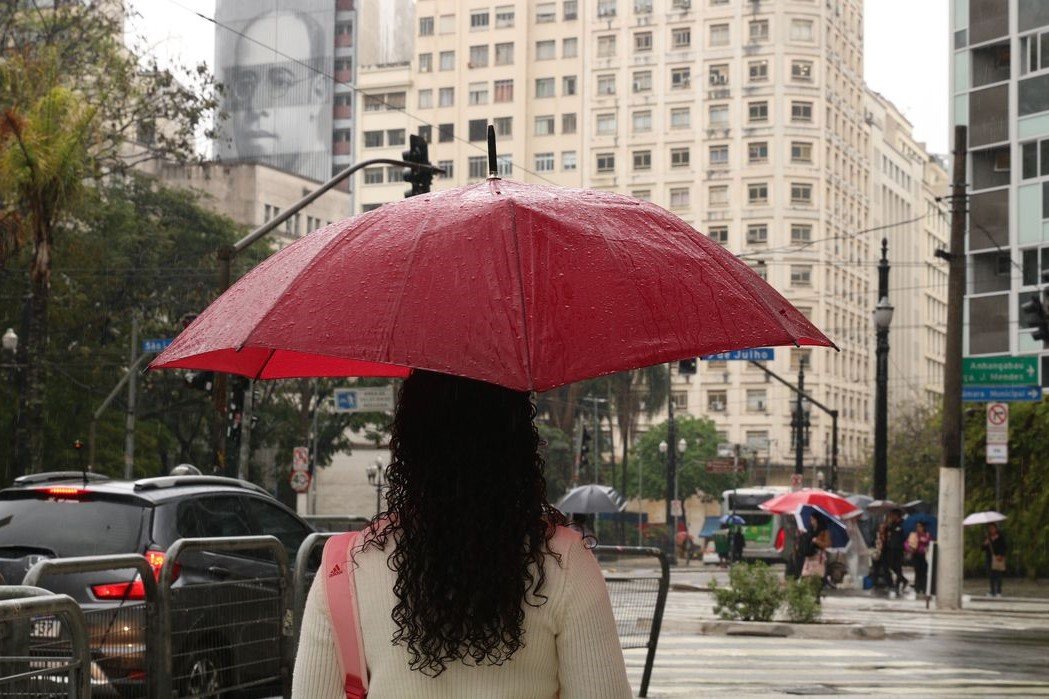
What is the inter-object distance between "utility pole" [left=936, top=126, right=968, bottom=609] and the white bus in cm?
3691

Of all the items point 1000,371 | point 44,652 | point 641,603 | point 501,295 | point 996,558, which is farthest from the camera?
point 996,558

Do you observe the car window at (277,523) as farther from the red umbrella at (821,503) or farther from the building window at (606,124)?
the building window at (606,124)

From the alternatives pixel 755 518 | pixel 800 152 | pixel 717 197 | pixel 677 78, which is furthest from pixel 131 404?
pixel 677 78

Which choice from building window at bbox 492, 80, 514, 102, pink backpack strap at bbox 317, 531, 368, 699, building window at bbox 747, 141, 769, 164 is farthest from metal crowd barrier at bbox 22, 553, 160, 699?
building window at bbox 492, 80, 514, 102

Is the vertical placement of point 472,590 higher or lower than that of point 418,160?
lower

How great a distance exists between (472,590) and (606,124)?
121414mm

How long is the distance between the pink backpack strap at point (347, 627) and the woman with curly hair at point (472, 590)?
0.01 meters

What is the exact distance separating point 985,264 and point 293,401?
30368mm

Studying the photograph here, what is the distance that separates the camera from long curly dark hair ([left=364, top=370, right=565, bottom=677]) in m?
2.93

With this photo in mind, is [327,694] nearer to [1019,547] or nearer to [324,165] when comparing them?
[1019,547]

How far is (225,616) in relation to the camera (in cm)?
791

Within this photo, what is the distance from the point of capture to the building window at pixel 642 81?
12194 centimetres

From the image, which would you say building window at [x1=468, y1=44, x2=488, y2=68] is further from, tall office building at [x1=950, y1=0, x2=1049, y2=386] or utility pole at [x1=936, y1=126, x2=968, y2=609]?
utility pole at [x1=936, y1=126, x2=968, y2=609]

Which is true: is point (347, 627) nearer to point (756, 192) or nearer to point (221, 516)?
point (221, 516)
